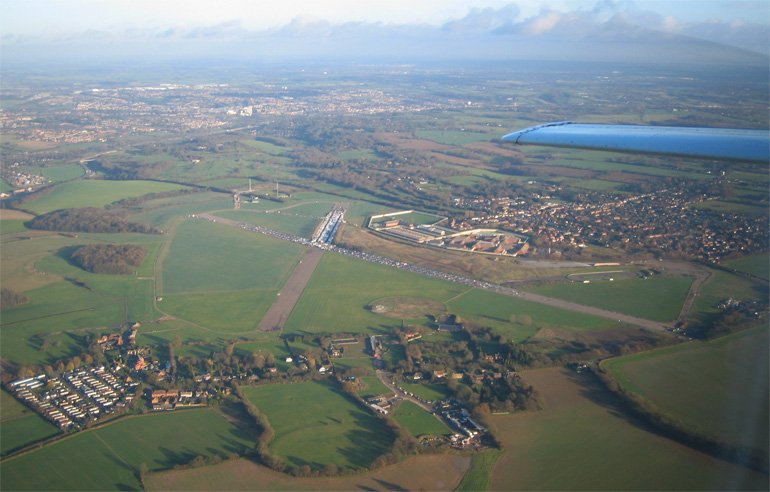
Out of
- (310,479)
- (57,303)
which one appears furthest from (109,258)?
(310,479)

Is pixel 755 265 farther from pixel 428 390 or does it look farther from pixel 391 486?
pixel 391 486

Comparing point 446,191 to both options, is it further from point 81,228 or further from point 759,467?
point 759,467

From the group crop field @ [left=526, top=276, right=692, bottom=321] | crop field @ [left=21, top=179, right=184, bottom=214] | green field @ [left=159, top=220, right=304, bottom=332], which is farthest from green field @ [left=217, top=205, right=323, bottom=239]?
crop field @ [left=526, top=276, right=692, bottom=321]

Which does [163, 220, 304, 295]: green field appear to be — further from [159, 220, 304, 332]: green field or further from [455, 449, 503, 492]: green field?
[455, 449, 503, 492]: green field

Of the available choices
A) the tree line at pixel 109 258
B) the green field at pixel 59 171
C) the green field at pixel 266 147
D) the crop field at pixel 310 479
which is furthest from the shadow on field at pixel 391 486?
the green field at pixel 266 147

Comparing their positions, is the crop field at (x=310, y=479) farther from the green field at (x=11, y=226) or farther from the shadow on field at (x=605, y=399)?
the green field at (x=11, y=226)

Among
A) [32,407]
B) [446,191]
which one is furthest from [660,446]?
[446,191]
